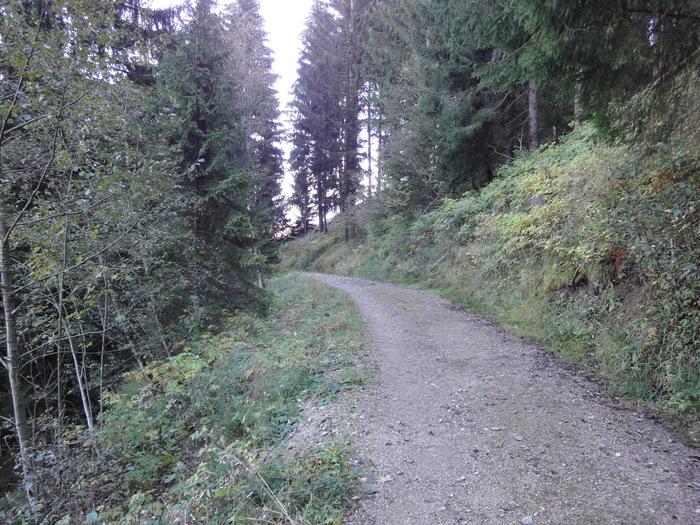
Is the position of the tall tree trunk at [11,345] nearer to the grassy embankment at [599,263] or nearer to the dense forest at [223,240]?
the dense forest at [223,240]

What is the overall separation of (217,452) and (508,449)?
281cm

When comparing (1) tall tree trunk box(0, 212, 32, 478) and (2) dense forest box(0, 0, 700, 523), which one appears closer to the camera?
A: (2) dense forest box(0, 0, 700, 523)

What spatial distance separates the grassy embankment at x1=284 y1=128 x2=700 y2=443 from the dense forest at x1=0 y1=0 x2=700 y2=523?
0.13ft

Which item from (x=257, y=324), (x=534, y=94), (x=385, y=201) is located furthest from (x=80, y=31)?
(x=385, y=201)

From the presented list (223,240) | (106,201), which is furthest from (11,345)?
(223,240)

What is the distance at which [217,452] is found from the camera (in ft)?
11.3

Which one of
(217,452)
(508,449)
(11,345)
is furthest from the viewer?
(11,345)

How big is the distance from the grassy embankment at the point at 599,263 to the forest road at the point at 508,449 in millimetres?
534

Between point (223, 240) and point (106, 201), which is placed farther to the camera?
point (223, 240)

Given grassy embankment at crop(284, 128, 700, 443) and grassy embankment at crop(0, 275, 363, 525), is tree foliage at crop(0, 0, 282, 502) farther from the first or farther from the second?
grassy embankment at crop(284, 128, 700, 443)

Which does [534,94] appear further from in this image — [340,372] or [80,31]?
[80,31]

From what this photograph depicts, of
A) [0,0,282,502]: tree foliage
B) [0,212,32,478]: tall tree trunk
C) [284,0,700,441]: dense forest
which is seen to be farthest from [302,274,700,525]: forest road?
[0,0,282,502]: tree foliage

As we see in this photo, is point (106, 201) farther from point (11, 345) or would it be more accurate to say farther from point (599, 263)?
point (599, 263)

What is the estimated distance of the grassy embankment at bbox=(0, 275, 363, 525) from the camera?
277 centimetres
